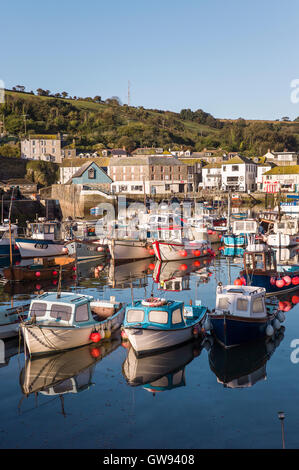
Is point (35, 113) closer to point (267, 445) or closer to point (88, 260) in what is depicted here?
point (88, 260)

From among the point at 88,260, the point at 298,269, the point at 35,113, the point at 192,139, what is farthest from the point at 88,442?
the point at 192,139

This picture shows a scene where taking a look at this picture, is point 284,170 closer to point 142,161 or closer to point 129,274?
point 142,161

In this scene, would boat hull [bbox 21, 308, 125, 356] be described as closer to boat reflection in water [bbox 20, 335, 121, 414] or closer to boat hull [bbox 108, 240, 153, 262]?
boat reflection in water [bbox 20, 335, 121, 414]

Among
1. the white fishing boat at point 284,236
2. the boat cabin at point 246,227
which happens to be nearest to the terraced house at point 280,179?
the white fishing boat at point 284,236

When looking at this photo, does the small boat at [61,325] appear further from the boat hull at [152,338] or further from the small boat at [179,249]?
the small boat at [179,249]

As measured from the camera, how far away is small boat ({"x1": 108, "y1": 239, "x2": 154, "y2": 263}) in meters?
37.3

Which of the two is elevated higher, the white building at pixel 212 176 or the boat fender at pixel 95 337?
the white building at pixel 212 176

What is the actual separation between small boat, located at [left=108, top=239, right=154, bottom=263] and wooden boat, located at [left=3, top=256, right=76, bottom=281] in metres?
4.89

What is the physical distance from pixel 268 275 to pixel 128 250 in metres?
15.1

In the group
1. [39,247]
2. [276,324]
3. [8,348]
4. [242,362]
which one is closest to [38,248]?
[39,247]

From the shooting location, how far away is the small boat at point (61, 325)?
17.2 metres

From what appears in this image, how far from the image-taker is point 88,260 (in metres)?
39.0

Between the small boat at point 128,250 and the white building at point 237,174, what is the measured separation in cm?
5727

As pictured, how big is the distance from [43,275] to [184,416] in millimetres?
19066
